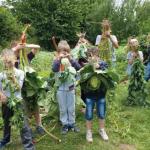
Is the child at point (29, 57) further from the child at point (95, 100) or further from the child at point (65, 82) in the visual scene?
the child at point (95, 100)

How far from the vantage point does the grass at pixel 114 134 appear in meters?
7.36

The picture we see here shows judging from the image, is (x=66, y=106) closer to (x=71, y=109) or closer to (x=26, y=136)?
(x=71, y=109)

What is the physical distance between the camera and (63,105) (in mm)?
7734

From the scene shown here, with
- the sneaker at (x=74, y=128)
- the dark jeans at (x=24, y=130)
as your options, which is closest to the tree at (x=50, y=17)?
the sneaker at (x=74, y=128)

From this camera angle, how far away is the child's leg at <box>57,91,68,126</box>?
25.2ft

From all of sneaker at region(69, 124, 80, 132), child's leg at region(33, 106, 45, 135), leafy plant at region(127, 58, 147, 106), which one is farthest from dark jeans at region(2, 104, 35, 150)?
leafy plant at region(127, 58, 147, 106)

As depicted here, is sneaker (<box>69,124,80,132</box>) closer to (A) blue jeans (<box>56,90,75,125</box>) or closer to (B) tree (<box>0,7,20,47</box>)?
(A) blue jeans (<box>56,90,75,125</box>)

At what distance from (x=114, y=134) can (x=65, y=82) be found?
126cm

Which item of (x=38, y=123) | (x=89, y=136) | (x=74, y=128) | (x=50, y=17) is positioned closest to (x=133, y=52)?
(x=74, y=128)

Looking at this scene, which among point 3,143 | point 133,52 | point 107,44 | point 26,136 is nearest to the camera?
point 26,136

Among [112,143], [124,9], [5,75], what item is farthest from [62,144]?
[124,9]

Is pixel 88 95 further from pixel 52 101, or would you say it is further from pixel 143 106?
pixel 143 106

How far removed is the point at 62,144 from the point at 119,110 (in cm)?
237

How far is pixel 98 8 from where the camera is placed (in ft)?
117
